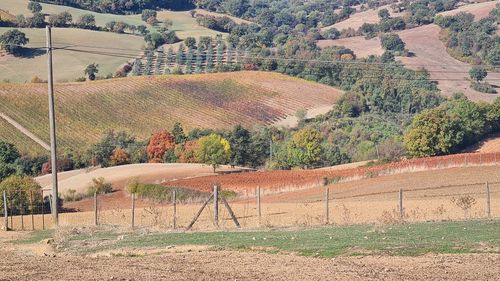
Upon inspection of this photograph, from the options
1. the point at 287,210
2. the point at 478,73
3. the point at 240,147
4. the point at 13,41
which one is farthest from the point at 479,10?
the point at 287,210

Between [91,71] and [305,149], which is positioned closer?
[305,149]

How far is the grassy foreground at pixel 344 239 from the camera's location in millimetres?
23281

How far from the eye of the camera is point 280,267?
819 inches

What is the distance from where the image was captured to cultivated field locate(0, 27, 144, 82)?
5153 inches

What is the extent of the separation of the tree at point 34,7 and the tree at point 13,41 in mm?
28977

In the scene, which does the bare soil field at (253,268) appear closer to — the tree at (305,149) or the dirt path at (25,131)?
the tree at (305,149)

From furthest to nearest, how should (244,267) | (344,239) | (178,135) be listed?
(178,135) → (344,239) → (244,267)

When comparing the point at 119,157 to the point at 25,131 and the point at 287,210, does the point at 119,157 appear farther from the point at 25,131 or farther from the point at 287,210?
the point at 287,210

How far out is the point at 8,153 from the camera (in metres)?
86.3

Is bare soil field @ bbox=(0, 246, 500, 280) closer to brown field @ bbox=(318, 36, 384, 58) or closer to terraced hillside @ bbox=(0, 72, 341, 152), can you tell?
terraced hillside @ bbox=(0, 72, 341, 152)

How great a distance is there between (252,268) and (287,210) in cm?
2588

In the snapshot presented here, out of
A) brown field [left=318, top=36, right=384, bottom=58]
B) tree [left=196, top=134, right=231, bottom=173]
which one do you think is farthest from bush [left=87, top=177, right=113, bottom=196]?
brown field [left=318, top=36, right=384, bottom=58]

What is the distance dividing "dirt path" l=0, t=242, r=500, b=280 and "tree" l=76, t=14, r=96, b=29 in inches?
5797

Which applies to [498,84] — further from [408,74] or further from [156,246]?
[156,246]
